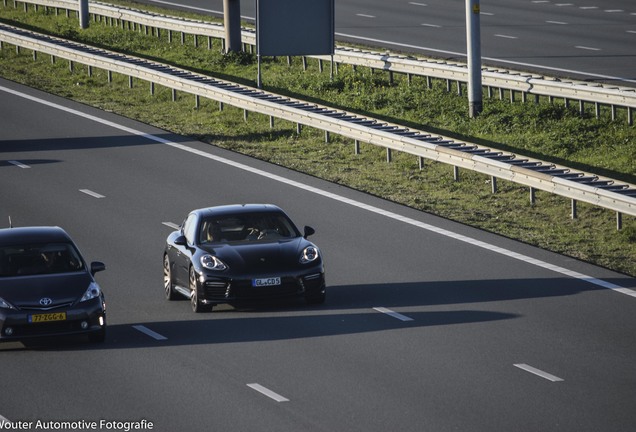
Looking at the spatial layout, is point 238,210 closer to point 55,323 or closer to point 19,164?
point 55,323

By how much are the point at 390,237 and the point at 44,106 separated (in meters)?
17.8

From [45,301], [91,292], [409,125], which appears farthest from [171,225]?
[409,125]

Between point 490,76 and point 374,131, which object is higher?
point 490,76

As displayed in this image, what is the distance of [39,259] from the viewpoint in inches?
654

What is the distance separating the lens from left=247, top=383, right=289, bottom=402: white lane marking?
1329 centimetres

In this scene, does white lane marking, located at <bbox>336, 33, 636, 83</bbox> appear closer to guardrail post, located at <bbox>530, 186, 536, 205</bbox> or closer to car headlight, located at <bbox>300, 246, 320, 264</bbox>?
guardrail post, located at <bbox>530, 186, 536, 205</bbox>

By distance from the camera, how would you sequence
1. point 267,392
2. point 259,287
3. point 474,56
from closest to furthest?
point 267,392 < point 259,287 < point 474,56

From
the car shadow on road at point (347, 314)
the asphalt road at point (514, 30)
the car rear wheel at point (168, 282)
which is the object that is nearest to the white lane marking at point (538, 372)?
the car shadow on road at point (347, 314)

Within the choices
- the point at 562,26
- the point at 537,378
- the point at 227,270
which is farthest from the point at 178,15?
the point at 537,378

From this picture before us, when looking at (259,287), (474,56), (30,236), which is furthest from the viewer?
(474,56)

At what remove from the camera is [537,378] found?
551 inches

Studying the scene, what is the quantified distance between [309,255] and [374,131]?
11.1 meters

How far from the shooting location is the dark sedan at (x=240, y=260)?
17438 millimetres

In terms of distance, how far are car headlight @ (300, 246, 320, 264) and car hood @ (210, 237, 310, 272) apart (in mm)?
67
